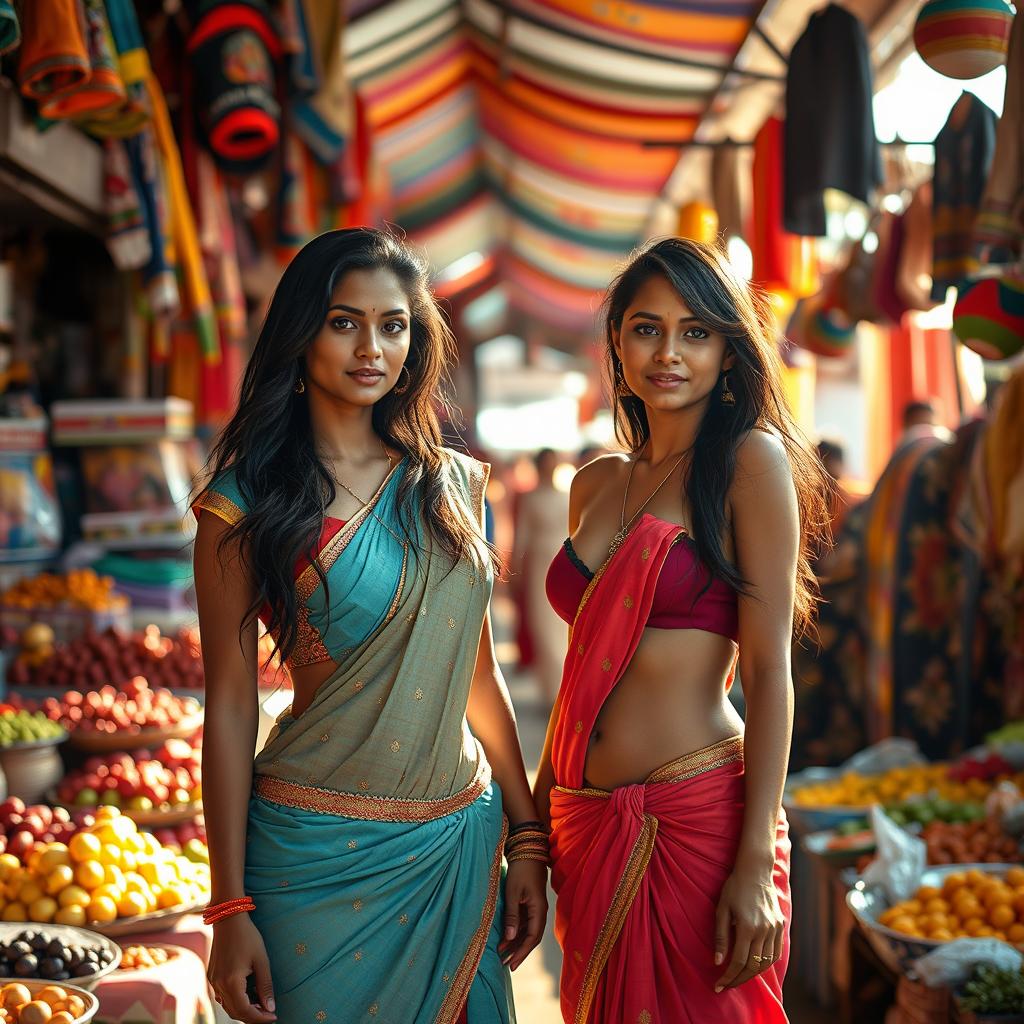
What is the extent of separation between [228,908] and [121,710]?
195cm

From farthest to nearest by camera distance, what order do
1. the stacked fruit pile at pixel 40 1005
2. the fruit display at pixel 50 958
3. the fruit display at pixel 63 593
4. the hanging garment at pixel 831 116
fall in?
the fruit display at pixel 63 593 → the hanging garment at pixel 831 116 → the fruit display at pixel 50 958 → the stacked fruit pile at pixel 40 1005

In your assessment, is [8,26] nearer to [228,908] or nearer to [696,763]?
[228,908]

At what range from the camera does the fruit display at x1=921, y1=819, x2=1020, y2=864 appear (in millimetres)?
3412

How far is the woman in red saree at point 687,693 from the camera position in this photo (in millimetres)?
1908

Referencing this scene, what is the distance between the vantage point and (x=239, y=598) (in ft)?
6.09

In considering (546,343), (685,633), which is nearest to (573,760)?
(685,633)

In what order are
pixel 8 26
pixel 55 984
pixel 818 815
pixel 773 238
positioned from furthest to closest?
pixel 773 238
pixel 818 815
pixel 8 26
pixel 55 984

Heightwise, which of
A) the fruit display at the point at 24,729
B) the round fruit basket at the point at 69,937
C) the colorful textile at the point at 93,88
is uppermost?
the colorful textile at the point at 93,88

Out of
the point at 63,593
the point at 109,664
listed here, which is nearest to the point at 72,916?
the point at 109,664

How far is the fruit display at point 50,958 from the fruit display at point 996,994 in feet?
5.52

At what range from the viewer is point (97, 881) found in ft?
8.58

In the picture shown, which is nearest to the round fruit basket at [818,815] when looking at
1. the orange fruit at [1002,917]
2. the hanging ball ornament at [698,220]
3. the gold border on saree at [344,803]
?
the orange fruit at [1002,917]

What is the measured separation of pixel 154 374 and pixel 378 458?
4244mm

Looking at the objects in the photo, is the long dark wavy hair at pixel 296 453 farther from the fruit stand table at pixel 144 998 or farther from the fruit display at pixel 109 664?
the fruit display at pixel 109 664
